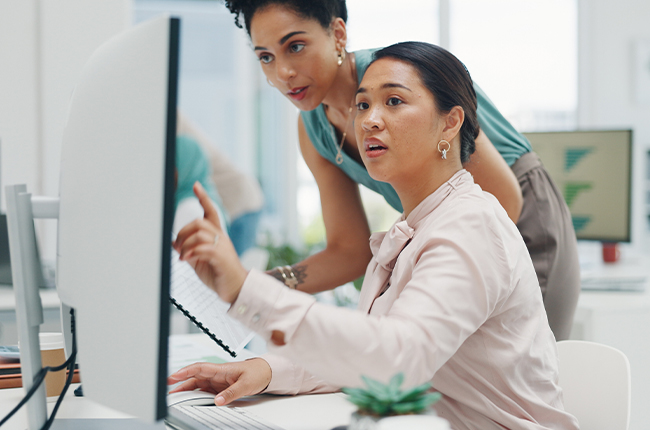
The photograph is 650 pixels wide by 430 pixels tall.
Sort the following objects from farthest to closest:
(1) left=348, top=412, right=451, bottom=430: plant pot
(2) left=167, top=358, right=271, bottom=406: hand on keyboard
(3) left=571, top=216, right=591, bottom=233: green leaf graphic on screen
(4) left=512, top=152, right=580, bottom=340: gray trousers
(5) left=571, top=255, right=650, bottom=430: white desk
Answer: (3) left=571, top=216, right=591, bottom=233: green leaf graphic on screen < (5) left=571, top=255, right=650, bottom=430: white desk < (4) left=512, top=152, right=580, bottom=340: gray trousers < (2) left=167, top=358, right=271, bottom=406: hand on keyboard < (1) left=348, top=412, right=451, bottom=430: plant pot

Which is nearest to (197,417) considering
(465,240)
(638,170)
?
(465,240)

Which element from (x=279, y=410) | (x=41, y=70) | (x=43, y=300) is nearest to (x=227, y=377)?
(x=279, y=410)

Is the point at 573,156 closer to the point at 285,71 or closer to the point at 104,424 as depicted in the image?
the point at 285,71

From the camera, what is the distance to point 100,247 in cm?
62

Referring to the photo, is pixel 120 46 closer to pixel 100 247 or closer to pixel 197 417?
pixel 100 247

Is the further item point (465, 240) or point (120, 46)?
point (465, 240)

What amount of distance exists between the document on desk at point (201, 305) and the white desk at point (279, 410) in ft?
0.40

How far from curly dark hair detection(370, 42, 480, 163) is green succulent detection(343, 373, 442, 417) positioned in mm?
570

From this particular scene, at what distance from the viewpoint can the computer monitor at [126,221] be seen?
0.56 metres

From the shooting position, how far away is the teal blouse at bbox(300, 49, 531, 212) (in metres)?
1.46

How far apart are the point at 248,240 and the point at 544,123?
241 centimetres

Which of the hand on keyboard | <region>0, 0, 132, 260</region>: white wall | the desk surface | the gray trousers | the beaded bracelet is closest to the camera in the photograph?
the hand on keyboard

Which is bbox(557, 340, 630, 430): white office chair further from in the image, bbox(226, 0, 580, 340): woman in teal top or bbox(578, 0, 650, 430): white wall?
bbox(578, 0, 650, 430): white wall

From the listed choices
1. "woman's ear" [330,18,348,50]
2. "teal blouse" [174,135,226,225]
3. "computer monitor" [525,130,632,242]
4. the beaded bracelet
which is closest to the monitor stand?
the beaded bracelet
